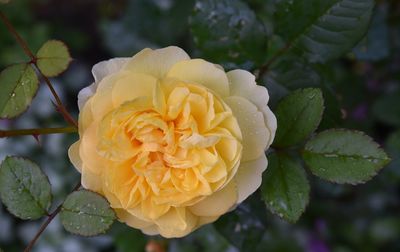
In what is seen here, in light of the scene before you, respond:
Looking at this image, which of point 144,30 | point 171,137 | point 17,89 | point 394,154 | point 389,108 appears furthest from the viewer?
point 144,30

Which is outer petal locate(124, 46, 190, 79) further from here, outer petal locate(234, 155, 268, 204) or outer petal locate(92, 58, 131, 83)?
outer petal locate(234, 155, 268, 204)

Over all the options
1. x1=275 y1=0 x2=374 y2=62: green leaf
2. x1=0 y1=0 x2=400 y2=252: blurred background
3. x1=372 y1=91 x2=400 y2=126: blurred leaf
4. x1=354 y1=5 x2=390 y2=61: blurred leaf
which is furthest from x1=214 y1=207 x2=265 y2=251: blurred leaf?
x1=372 y1=91 x2=400 y2=126: blurred leaf

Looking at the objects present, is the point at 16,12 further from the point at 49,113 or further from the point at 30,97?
the point at 30,97

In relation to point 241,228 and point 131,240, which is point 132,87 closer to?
point 241,228

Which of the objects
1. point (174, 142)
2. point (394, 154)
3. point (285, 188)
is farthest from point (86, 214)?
point (394, 154)

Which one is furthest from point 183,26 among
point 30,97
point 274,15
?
point 30,97

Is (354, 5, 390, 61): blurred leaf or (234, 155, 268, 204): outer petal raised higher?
(234, 155, 268, 204): outer petal
